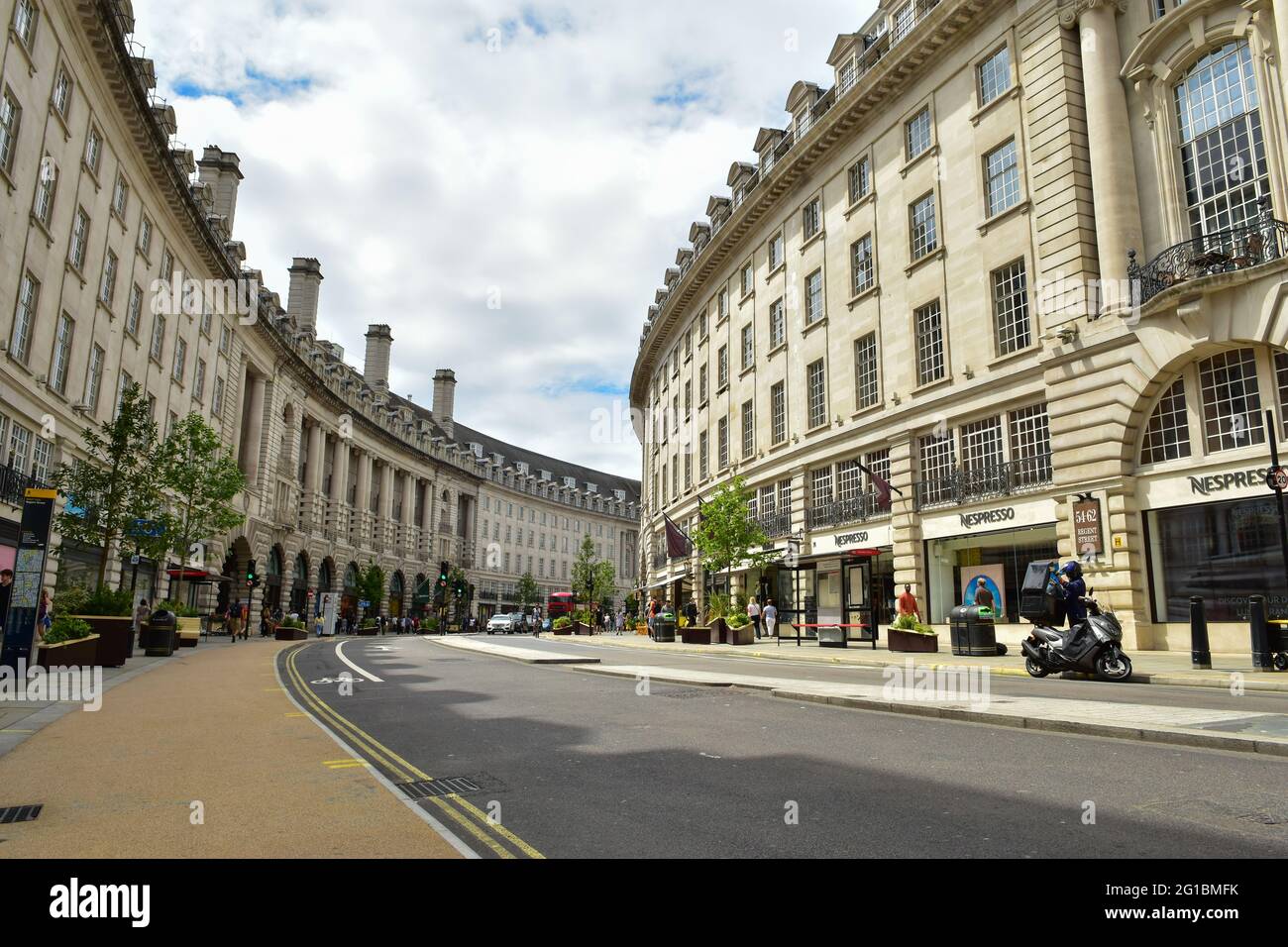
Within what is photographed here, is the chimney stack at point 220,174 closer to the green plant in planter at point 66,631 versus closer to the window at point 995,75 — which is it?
the green plant in planter at point 66,631

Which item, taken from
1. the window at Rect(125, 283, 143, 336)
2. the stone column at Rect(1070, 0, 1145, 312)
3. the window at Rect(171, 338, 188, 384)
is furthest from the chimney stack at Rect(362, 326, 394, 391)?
the stone column at Rect(1070, 0, 1145, 312)

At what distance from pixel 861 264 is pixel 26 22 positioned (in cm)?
2762

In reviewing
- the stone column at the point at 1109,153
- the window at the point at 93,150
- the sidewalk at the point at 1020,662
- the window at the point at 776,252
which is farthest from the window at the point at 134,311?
the stone column at the point at 1109,153

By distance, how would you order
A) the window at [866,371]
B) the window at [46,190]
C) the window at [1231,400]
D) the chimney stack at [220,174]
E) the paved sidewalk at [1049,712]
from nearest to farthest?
A: 1. the paved sidewalk at [1049,712]
2. the window at [1231,400]
3. the window at [46,190]
4. the window at [866,371]
5. the chimney stack at [220,174]

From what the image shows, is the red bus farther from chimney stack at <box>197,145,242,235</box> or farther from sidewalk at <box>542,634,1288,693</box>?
sidewalk at <box>542,634,1288,693</box>

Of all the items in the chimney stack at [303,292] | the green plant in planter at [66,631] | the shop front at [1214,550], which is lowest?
the green plant in planter at [66,631]

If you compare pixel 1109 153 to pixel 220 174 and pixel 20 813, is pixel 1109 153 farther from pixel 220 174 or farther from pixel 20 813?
pixel 220 174

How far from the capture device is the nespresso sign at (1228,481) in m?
18.0

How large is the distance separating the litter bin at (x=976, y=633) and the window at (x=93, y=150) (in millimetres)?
31399

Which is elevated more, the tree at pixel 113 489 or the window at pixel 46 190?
the window at pixel 46 190

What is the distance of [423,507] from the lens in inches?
3413

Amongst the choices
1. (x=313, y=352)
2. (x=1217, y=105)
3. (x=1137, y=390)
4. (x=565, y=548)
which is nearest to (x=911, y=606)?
(x=1137, y=390)

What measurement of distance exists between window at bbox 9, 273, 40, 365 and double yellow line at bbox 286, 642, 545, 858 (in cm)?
1916

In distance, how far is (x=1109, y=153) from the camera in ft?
71.5
